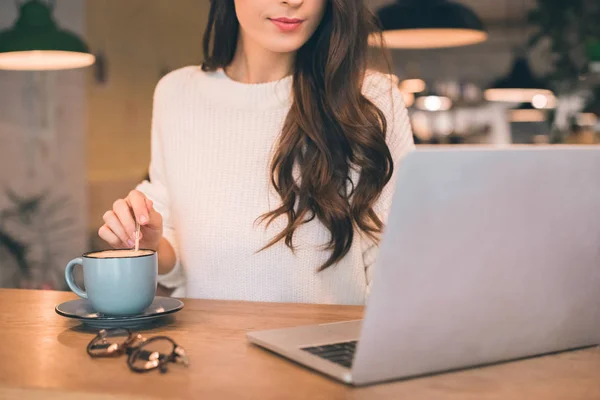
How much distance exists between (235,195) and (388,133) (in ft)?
1.13

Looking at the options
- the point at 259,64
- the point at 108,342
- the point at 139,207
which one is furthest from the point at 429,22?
the point at 108,342

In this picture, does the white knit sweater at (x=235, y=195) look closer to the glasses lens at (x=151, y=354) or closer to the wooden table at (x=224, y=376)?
the wooden table at (x=224, y=376)

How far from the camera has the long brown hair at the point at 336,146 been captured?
5.20 ft

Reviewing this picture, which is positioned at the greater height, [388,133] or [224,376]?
[388,133]

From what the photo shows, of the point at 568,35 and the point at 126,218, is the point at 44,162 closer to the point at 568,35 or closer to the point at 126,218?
the point at 568,35

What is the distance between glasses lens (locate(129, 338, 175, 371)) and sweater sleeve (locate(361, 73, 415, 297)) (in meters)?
0.74

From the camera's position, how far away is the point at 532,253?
834 millimetres

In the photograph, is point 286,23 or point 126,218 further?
point 286,23

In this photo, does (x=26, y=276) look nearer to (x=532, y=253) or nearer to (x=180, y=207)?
(x=180, y=207)

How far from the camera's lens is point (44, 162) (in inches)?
154

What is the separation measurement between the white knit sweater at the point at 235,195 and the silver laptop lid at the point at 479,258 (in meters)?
0.75

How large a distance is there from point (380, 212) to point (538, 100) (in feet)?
9.86

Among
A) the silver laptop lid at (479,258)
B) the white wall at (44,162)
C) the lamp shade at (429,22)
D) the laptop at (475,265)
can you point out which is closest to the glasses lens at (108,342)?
the laptop at (475,265)

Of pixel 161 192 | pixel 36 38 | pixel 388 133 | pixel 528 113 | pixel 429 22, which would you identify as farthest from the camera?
pixel 528 113
